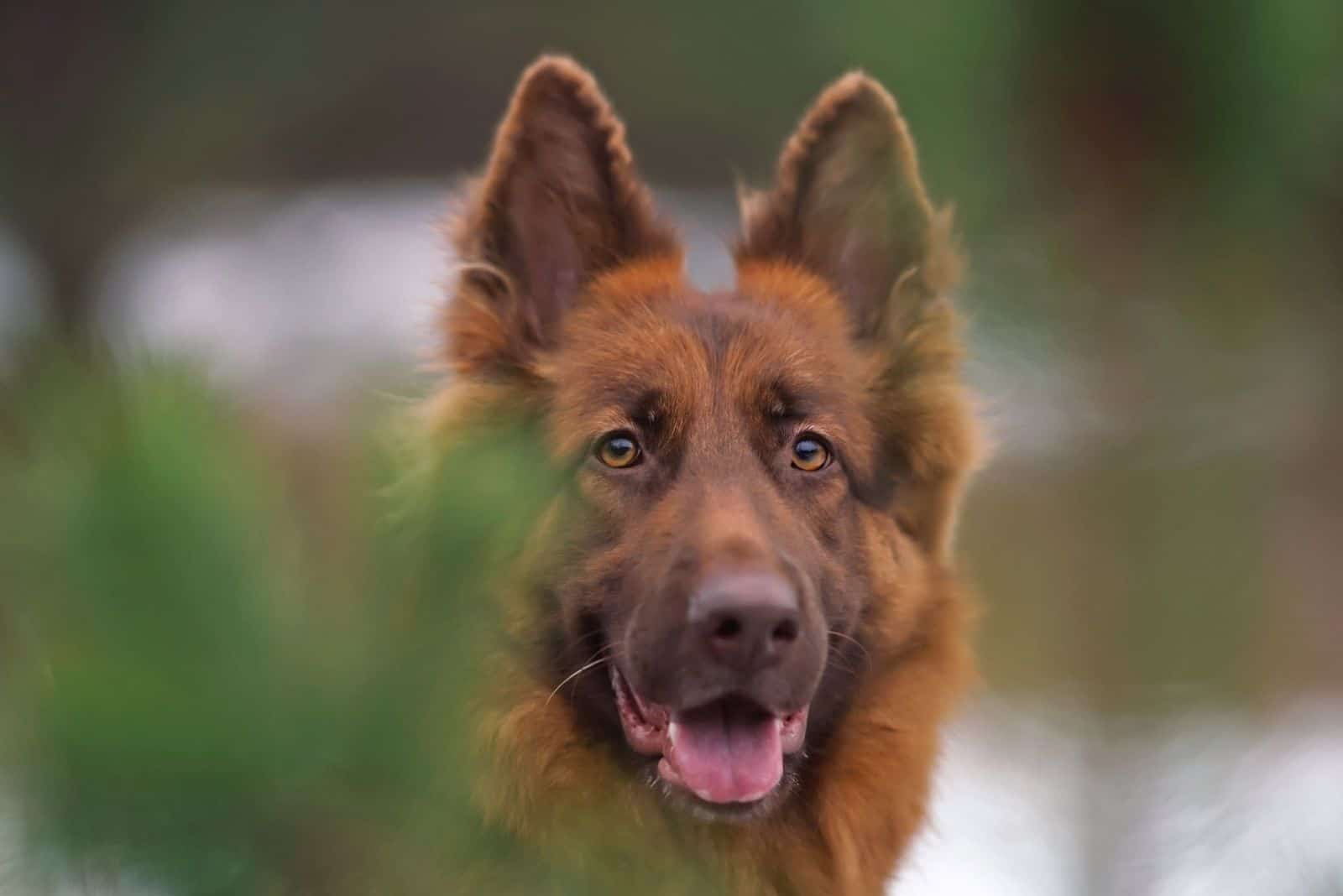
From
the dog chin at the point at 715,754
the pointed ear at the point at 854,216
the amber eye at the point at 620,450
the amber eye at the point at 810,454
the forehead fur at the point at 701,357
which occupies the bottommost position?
the dog chin at the point at 715,754

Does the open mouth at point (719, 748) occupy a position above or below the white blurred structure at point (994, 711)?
below

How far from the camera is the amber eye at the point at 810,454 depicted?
2494 mm

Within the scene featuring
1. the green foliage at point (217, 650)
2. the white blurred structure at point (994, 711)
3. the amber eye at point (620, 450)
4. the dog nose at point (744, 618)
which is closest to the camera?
the green foliage at point (217, 650)

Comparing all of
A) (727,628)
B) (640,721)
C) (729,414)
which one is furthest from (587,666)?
(729,414)

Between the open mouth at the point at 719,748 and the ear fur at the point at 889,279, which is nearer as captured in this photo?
the open mouth at the point at 719,748

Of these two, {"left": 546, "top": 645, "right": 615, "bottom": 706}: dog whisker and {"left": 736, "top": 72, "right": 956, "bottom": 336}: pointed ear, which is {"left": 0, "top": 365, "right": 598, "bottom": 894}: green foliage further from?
{"left": 736, "top": 72, "right": 956, "bottom": 336}: pointed ear

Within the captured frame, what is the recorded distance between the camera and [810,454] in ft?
8.25

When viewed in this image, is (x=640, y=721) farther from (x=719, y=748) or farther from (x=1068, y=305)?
(x=1068, y=305)

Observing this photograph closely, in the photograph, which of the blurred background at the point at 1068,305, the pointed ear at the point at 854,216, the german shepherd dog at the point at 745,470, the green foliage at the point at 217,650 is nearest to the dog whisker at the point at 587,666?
the german shepherd dog at the point at 745,470

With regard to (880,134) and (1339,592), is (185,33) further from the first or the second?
(1339,592)

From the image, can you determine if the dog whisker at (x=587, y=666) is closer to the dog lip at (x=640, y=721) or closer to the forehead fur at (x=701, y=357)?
the dog lip at (x=640, y=721)

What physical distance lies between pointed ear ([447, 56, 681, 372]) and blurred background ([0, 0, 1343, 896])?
342 mm

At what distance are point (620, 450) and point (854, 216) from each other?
0.89 meters

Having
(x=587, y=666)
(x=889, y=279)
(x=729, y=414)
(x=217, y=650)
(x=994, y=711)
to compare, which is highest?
(x=889, y=279)
